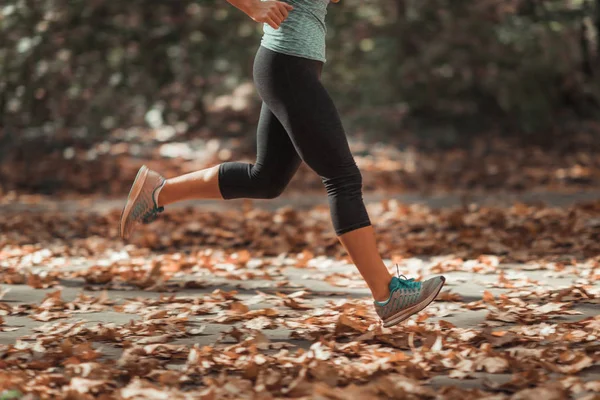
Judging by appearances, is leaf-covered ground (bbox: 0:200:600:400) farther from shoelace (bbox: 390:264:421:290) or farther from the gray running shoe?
the gray running shoe

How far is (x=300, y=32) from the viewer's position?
12.2 ft

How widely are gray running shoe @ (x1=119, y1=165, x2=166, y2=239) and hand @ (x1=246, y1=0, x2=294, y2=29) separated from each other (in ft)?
3.70

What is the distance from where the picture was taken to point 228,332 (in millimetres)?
3766

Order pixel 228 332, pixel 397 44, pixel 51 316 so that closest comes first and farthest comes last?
1. pixel 228 332
2. pixel 51 316
3. pixel 397 44

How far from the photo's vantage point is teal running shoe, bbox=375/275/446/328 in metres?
3.73

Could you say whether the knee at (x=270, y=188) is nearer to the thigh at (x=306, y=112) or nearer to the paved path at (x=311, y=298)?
the thigh at (x=306, y=112)

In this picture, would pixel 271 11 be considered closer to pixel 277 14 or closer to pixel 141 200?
pixel 277 14

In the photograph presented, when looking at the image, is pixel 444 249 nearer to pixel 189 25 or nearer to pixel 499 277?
pixel 499 277

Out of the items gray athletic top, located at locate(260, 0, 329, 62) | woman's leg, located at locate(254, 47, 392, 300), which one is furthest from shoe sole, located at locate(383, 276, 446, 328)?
gray athletic top, located at locate(260, 0, 329, 62)

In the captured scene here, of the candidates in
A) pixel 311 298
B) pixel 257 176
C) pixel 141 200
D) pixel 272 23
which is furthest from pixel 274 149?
pixel 311 298

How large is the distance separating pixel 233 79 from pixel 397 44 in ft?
8.32

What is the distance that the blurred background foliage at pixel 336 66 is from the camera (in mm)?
10984

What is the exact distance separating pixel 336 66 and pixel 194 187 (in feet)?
26.7

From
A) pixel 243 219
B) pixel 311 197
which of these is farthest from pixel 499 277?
pixel 311 197
